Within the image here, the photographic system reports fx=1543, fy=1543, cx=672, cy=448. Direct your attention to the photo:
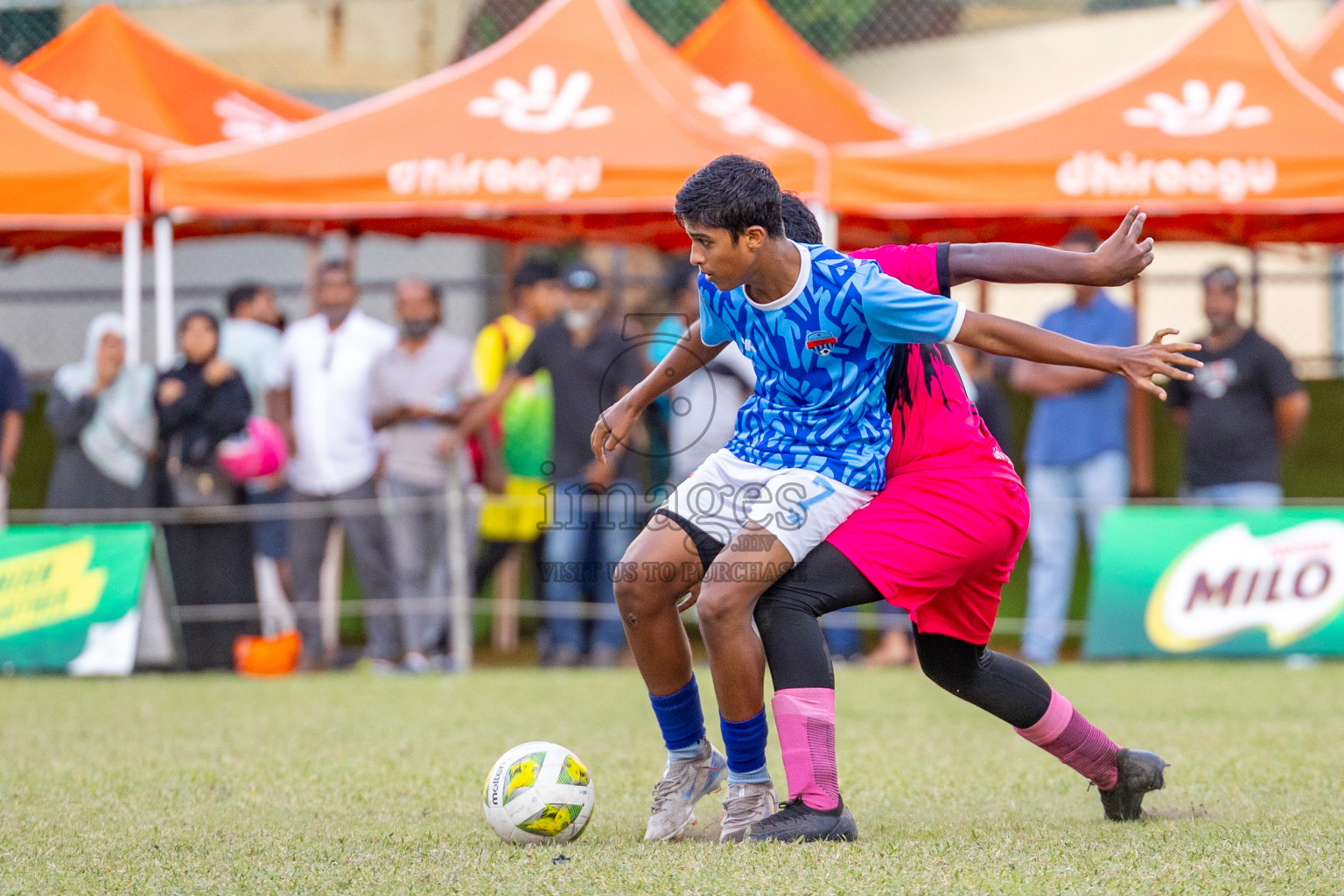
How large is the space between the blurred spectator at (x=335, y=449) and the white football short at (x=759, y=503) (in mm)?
5337

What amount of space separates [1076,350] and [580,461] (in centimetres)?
581

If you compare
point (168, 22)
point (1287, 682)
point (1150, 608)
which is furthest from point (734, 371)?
point (168, 22)

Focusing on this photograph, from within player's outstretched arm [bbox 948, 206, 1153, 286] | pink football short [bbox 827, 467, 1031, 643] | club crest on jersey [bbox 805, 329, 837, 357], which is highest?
player's outstretched arm [bbox 948, 206, 1153, 286]

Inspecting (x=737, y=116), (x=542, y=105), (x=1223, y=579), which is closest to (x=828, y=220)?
(x=737, y=116)

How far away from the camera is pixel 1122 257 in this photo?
3.83 m

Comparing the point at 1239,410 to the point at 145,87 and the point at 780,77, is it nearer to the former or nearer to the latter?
the point at 780,77

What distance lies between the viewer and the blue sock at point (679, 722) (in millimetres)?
4281

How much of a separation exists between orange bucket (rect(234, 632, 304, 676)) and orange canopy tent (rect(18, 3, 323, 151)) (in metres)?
4.09

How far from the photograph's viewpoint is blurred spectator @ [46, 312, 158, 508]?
367 inches

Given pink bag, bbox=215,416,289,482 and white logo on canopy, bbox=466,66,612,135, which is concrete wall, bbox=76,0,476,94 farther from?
pink bag, bbox=215,416,289,482

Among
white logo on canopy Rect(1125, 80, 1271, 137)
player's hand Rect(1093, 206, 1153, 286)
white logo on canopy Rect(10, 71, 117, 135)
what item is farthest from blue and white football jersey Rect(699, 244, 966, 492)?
white logo on canopy Rect(10, 71, 117, 135)

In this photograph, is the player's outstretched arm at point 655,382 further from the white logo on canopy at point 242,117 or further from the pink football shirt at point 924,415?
the white logo on canopy at point 242,117

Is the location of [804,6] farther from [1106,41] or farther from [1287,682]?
[1287,682]

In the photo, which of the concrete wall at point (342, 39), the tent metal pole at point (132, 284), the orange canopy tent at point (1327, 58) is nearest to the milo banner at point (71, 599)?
the tent metal pole at point (132, 284)
